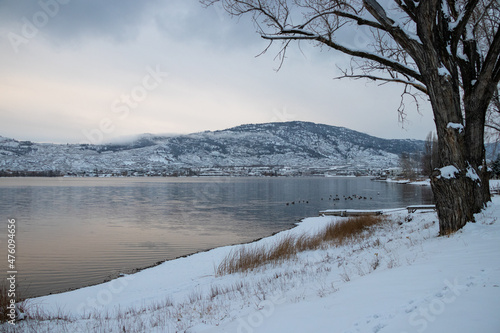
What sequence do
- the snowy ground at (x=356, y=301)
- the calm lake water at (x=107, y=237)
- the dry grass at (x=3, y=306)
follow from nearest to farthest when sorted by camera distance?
1. the snowy ground at (x=356, y=301)
2. the dry grass at (x=3, y=306)
3. the calm lake water at (x=107, y=237)

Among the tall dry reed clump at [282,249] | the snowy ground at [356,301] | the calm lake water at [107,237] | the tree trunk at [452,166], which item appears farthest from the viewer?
the calm lake water at [107,237]

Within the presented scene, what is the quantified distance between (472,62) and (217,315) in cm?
961


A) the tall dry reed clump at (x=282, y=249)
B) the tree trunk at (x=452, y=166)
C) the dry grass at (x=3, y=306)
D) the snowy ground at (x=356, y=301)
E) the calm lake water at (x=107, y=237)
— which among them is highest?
the tree trunk at (x=452, y=166)

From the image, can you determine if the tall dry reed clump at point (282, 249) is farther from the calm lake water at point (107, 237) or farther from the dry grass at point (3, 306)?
the dry grass at point (3, 306)

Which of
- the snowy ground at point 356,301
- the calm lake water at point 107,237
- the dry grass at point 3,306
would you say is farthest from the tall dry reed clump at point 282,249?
the dry grass at point 3,306

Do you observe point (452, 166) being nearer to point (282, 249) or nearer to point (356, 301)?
point (356, 301)

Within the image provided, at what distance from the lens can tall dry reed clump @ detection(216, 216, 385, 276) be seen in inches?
479

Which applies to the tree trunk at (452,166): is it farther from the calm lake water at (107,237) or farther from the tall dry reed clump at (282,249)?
the calm lake water at (107,237)

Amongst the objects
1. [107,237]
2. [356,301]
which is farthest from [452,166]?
[107,237]

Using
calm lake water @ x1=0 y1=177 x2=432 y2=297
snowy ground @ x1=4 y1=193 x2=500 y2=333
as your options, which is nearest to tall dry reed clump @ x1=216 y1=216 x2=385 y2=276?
snowy ground @ x1=4 y1=193 x2=500 y2=333

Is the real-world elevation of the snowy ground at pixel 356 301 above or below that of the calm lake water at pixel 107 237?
above

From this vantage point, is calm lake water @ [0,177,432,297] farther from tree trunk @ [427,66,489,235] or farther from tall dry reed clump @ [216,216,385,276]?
tree trunk @ [427,66,489,235]

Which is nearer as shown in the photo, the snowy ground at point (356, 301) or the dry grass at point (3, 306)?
the snowy ground at point (356, 301)

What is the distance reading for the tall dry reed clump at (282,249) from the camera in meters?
12.2
